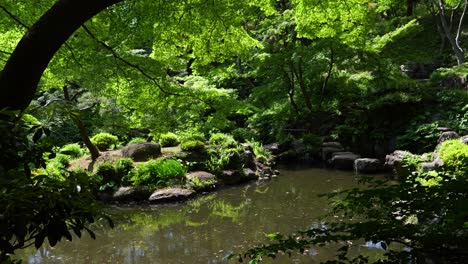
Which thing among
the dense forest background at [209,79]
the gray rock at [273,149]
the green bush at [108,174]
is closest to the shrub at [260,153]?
the gray rock at [273,149]

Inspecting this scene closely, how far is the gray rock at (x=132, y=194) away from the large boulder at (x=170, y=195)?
0.92 ft

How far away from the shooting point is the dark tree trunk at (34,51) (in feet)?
9.11

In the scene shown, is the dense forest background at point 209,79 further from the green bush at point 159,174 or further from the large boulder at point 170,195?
the large boulder at point 170,195

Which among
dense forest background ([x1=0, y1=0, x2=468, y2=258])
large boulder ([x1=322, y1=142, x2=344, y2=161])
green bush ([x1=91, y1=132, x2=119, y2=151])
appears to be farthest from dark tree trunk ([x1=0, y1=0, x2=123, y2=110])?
large boulder ([x1=322, y1=142, x2=344, y2=161])

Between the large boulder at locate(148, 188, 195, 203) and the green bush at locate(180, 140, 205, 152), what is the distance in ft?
8.83

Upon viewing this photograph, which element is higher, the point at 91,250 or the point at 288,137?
the point at 288,137

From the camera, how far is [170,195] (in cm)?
1127

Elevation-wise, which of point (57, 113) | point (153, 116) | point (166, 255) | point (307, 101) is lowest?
point (166, 255)

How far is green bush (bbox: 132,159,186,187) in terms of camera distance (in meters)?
11.9

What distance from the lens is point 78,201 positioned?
184cm

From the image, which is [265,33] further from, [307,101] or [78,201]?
[78,201]

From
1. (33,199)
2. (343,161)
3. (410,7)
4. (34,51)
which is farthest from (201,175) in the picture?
(410,7)

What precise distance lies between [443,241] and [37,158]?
2.95m

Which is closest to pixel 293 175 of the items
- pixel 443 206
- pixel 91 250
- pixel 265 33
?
pixel 265 33
